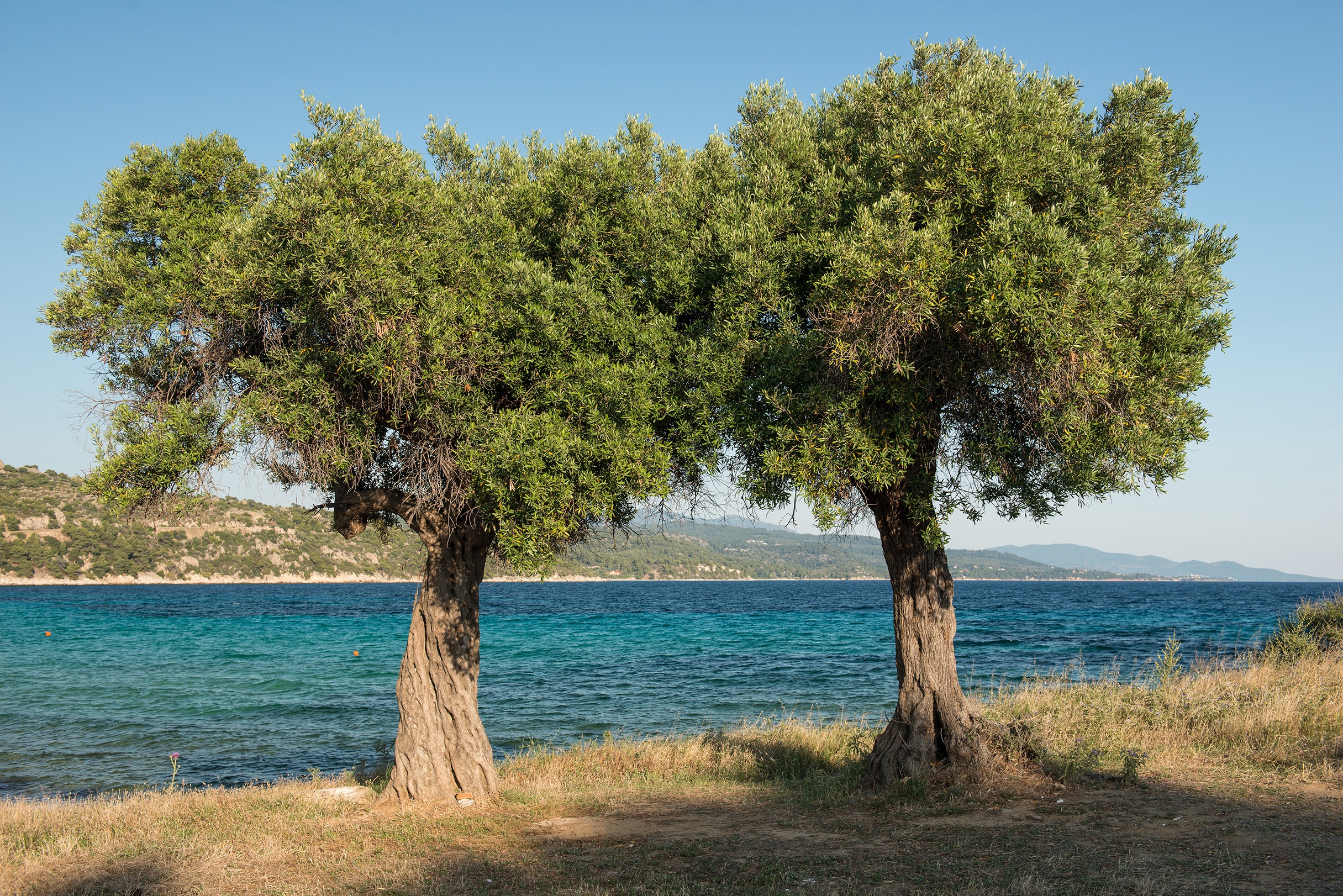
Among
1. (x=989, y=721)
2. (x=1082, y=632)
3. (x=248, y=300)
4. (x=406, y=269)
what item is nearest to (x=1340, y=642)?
(x=989, y=721)

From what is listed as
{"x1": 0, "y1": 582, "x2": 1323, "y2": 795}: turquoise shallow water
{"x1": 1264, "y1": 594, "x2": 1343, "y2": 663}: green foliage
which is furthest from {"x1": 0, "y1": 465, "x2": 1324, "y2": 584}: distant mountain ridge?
{"x1": 1264, "y1": 594, "x2": 1343, "y2": 663}: green foliage

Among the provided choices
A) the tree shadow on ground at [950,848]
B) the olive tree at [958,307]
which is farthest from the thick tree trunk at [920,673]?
the tree shadow on ground at [950,848]

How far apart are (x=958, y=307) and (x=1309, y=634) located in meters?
26.2

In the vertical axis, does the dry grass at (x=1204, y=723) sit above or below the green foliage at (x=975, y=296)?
below

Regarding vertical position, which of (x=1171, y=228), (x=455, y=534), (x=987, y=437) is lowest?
(x=455, y=534)

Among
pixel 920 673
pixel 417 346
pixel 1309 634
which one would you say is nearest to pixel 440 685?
pixel 417 346

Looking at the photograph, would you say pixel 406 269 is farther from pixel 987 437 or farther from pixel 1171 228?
pixel 1171 228

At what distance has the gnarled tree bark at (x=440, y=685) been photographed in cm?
1156

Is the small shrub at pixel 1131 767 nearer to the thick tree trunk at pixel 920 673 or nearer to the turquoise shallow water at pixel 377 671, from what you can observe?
the thick tree trunk at pixel 920 673

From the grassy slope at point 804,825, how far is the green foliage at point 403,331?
3629 mm

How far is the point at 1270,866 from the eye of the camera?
25.0 ft

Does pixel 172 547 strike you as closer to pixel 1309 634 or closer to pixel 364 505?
pixel 364 505

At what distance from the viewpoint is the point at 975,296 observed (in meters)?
8.34

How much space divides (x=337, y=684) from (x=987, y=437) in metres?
28.7
